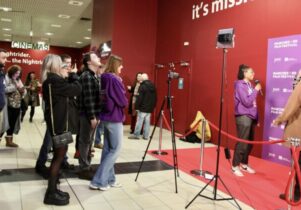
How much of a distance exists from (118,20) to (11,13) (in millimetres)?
5664

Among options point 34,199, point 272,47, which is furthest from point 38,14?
point 34,199

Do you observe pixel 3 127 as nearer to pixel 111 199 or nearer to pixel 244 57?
pixel 111 199

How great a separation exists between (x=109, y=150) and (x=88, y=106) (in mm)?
566

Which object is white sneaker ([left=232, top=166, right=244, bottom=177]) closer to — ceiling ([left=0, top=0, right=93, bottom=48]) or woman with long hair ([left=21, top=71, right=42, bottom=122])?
woman with long hair ([left=21, top=71, right=42, bottom=122])

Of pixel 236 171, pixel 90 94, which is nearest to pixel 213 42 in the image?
pixel 236 171

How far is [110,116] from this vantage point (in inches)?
131

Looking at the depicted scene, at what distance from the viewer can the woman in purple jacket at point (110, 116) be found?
333 centimetres

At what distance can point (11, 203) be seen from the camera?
300 cm

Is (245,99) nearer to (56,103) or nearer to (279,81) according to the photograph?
(279,81)

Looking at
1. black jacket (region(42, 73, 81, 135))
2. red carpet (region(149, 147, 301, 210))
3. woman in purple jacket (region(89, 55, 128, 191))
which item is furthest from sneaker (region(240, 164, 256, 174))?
black jacket (region(42, 73, 81, 135))

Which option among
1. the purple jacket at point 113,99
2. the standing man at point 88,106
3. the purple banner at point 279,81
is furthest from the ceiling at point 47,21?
the purple jacket at point 113,99

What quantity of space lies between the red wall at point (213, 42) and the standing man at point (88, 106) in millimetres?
3047

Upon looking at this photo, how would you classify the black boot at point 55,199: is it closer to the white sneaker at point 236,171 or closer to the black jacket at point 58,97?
the black jacket at point 58,97

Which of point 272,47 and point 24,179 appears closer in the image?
point 24,179
